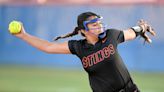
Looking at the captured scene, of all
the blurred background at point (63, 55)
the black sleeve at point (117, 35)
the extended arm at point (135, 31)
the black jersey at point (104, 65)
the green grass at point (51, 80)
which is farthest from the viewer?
the blurred background at point (63, 55)

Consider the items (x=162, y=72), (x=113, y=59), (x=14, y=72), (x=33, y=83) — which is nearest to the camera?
(x=113, y=59)

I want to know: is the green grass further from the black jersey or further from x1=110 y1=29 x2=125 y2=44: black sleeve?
the black jersey

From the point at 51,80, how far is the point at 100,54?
4941 mm

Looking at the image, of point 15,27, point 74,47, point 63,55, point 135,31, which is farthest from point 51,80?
point 15,27

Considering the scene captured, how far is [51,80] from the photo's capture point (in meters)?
9.46

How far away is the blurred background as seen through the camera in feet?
31.1

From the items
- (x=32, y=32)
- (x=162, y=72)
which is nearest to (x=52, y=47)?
(x=162, y=72)

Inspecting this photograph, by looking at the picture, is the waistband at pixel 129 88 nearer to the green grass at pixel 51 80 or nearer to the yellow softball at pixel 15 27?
the yellow softball at pixel 15 27

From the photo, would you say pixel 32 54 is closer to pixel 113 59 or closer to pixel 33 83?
pixel 33 83

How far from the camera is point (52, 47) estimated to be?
189 inches

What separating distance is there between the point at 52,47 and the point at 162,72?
5.38m

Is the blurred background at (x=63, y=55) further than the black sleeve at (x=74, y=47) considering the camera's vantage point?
Yes

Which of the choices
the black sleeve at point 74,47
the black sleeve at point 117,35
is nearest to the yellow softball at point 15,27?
the black sleeve at point 74,47

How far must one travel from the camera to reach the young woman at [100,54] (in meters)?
4.60
